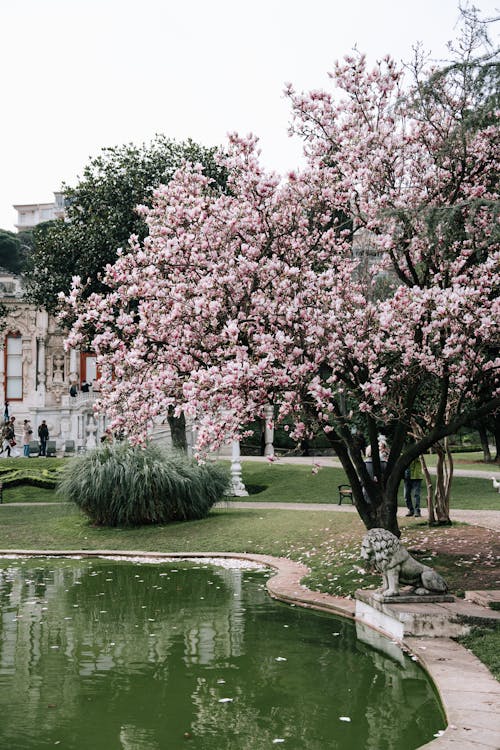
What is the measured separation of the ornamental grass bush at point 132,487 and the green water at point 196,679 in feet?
22.6

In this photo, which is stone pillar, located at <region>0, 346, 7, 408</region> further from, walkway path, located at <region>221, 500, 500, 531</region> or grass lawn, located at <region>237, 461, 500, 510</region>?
walkway path, located at <region>221, 500, 500, 531</region>

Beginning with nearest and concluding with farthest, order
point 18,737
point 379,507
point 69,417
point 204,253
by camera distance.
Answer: point 18,737 < point 204,253 < point 379,507 < point 69,417

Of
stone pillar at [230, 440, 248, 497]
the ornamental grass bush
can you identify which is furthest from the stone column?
the ornamental grass bush

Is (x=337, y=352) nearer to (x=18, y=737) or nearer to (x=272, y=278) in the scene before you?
(x=272, y=278)

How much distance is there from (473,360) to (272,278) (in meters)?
2.74

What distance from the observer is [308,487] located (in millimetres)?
25484

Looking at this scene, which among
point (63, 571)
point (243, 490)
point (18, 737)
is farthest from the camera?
point (243, 490)

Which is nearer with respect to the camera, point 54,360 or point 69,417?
point 69,417

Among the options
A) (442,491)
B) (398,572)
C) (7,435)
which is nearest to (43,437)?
(7,435)

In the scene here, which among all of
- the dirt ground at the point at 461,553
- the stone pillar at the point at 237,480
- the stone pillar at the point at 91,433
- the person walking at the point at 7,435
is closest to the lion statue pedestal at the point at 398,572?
the dirt ground at the point at 461,553

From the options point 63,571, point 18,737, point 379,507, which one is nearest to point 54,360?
point 63,571

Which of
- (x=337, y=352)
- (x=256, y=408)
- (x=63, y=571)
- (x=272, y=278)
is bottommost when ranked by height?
(x=63, y=571)

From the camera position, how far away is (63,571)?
14.0 m

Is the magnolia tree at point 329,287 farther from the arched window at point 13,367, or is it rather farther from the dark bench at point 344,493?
the arched window at point 13,367
